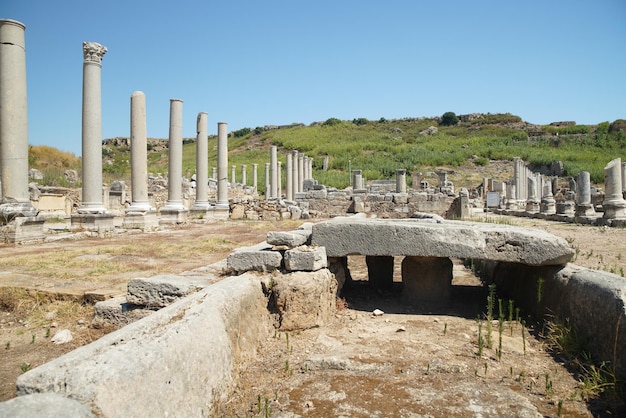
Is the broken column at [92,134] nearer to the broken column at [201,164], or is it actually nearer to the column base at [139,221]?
the column base at [139,221]

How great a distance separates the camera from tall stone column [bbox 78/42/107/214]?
11977 millimetres

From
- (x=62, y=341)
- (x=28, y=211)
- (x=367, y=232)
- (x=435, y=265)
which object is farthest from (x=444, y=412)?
(x=28, y=211)

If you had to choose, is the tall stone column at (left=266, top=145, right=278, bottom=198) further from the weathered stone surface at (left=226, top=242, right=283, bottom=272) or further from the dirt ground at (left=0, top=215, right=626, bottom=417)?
the weathered stone surface at (left=226, top=242, right=283, bottom=272)

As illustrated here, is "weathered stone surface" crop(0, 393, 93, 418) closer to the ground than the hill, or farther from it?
closer to the ground

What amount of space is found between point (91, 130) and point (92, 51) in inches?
86.6

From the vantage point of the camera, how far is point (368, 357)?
376cm

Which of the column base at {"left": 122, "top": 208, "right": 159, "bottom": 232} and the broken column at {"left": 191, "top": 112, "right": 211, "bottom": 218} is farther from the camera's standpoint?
the broken column at {"left": 191, "top": 112, "right": 211, "bottom": 218}

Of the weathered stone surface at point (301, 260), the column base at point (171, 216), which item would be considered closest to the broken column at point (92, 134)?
the column base at point (171, 216)

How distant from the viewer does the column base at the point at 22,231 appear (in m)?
9.55

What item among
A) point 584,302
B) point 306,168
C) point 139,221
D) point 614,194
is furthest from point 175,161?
point 306,168

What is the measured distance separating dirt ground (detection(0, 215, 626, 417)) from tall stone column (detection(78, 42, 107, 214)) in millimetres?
5990

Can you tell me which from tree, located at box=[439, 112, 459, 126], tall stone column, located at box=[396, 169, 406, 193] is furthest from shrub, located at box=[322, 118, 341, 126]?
tall stone column, located at box=[396, 169, 406, 193]

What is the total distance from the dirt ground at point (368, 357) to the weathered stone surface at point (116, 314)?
0.12 meters

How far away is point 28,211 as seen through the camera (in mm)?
10078
